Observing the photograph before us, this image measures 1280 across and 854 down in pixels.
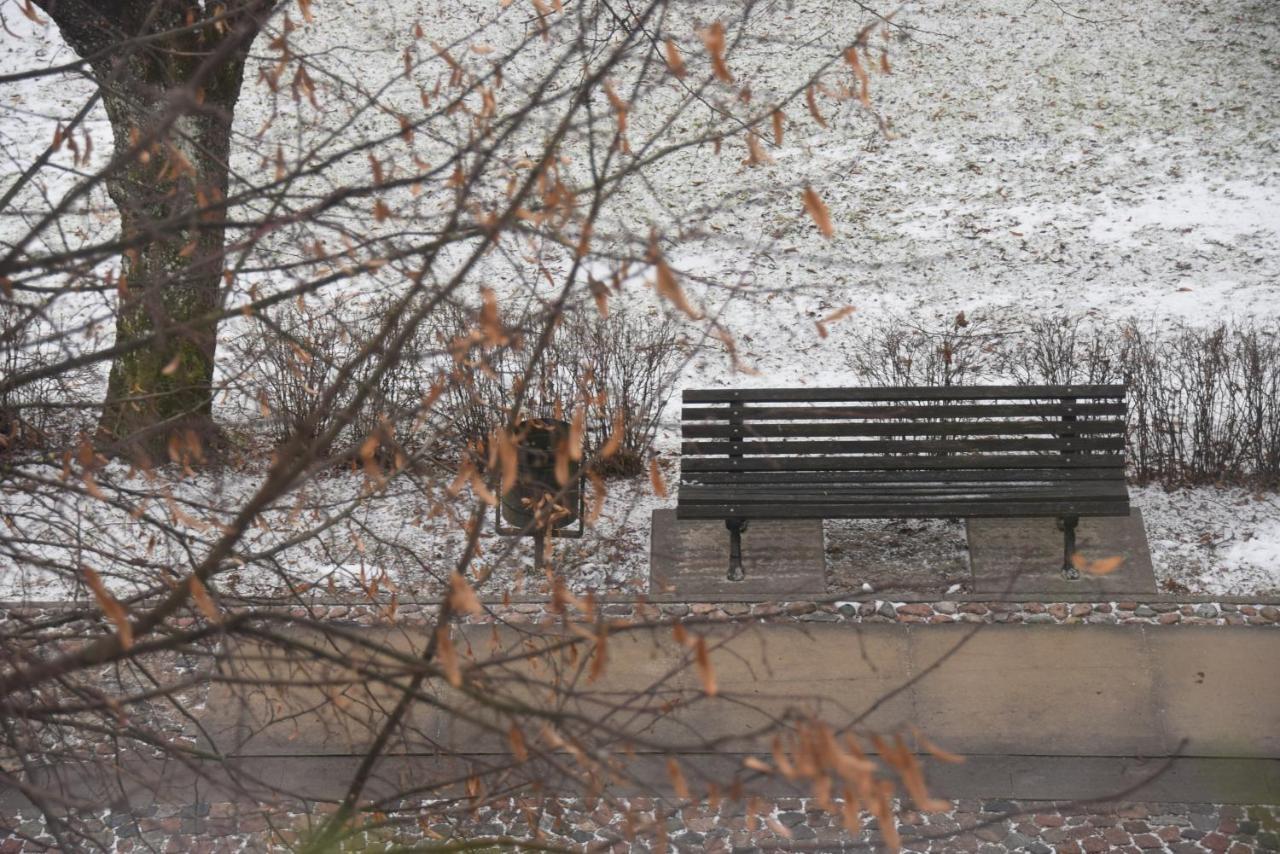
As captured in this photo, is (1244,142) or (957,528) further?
(1244,142)

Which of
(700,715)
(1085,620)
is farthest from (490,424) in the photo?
(1085,620)

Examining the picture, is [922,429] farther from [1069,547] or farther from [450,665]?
[450,665]

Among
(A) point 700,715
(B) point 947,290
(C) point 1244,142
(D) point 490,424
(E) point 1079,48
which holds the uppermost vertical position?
(E) point 1079,48

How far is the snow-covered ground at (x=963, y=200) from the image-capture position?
7879 mm

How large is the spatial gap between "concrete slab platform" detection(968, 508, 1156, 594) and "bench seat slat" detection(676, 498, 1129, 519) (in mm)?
247

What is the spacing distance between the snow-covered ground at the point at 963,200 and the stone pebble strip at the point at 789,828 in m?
1.77

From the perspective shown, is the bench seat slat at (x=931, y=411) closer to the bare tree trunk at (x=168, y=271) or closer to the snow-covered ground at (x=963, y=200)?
the snow-covered ground at (x=963, y=200)

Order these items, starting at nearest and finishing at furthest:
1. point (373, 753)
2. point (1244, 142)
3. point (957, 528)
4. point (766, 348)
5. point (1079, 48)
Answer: point (373, 753) < point (957, 528) < point (766, 348) < point (1244, 142) < point (1079, 48)

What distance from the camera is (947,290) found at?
1032 cm

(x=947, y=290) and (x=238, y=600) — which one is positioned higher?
(x=947, y=290)

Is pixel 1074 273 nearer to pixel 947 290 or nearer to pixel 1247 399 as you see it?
pixel 947 290

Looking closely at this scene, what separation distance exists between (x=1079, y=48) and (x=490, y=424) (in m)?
8.02

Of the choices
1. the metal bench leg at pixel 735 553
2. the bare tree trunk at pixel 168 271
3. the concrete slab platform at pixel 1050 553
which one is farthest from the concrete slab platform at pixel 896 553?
the bare tree trunk at pixel 168 271

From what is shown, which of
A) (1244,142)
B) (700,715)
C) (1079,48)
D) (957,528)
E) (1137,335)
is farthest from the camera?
(1079,48)
